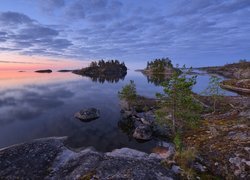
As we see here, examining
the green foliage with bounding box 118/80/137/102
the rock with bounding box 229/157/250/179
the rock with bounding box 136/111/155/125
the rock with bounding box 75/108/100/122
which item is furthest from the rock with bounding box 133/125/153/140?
the green foliage with bounding box 118/80/137/102

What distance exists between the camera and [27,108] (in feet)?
262

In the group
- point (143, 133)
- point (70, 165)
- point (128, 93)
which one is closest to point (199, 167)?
point (70, 165)

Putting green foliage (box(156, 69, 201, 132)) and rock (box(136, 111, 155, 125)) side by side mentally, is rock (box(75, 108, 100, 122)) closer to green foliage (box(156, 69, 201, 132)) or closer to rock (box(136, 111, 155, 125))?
rock (box(136, 111, 155, 125))

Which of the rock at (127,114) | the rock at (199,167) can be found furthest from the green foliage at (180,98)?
the rock at (127,114)

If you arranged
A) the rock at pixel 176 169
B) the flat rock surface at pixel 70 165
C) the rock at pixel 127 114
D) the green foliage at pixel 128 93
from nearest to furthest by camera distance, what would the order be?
the flat rock surface at pixel 70 165, the rock at pixel 176 169, the rock at pixel 127 114, the green foliage at pixel 128 93

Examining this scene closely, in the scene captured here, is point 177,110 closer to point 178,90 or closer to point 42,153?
point 178,90

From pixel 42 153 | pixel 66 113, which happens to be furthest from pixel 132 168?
pixel 66 113

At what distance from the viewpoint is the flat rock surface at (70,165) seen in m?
25.2

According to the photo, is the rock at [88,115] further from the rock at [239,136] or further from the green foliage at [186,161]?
the rock at [239,136]

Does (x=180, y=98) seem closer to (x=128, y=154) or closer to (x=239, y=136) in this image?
(x=239, y=136)

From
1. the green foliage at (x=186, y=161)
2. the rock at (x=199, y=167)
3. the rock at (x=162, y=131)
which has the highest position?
the green foliage at (x=186, y=161)

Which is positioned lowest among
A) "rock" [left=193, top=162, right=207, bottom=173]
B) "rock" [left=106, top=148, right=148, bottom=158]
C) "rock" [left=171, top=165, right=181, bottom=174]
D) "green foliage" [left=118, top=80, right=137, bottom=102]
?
"rock" [left=106, top=148, right=148, bottom=158]

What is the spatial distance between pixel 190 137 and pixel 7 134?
133ft

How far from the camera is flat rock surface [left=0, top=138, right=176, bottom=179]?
25250 millimetres
